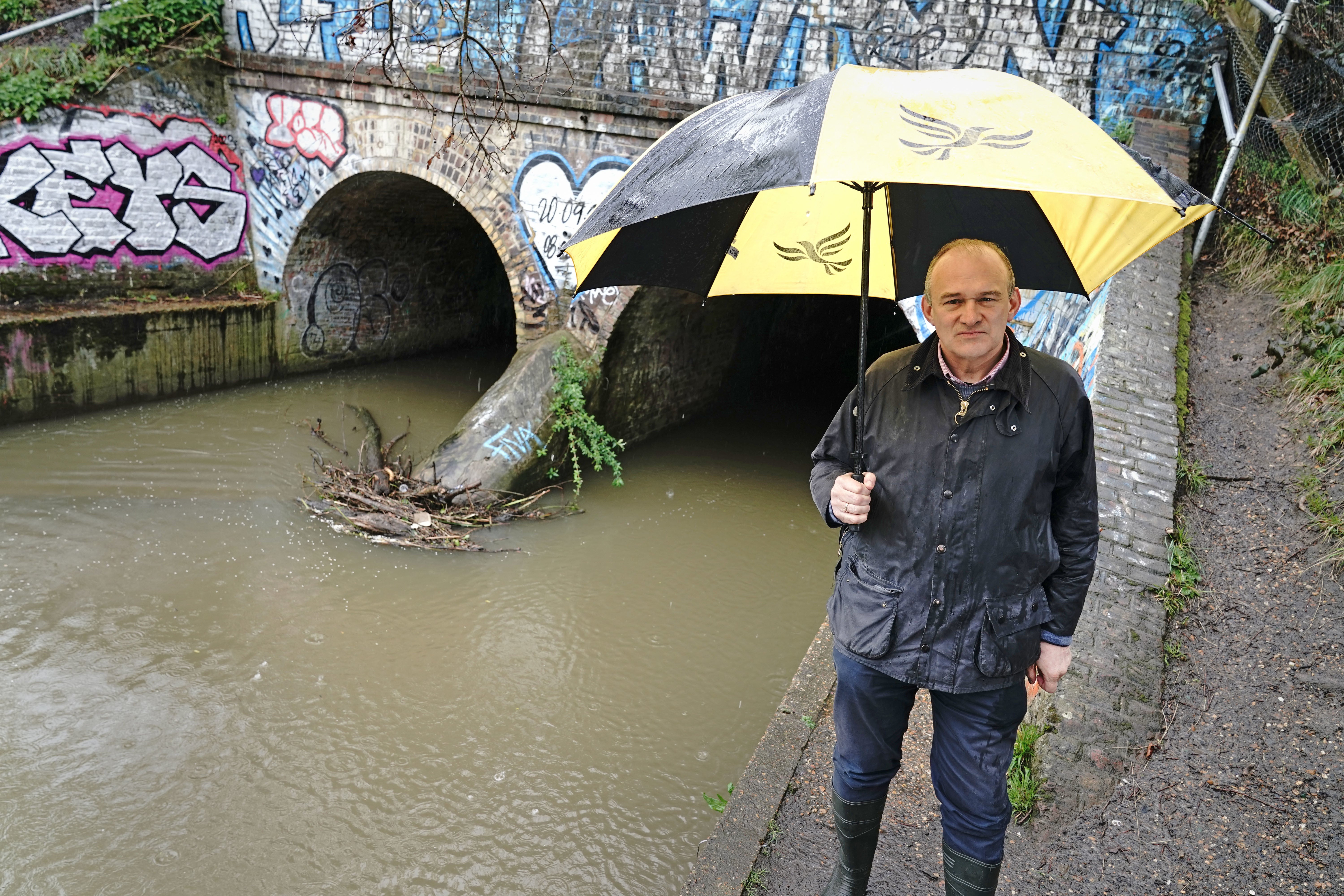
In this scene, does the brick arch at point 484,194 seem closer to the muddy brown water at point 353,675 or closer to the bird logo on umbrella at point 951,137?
the muddy brown water at point 353,675

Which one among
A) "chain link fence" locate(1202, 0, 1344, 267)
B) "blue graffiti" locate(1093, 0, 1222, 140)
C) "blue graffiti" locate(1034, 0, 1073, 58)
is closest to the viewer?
"chain link fence" locate(1202, 0, 1344, 267)

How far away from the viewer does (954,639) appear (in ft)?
7.56

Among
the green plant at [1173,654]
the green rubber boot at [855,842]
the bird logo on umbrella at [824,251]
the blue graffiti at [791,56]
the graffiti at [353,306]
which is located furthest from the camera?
the graffiti at [353,306]

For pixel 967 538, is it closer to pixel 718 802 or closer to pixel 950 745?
pixel 950 745

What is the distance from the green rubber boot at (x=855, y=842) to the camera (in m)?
2.59

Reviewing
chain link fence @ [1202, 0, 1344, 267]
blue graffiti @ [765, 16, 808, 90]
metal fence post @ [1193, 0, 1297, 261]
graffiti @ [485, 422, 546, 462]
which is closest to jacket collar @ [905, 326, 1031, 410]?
chain link fence @ [1202, 0, 1344, 267]

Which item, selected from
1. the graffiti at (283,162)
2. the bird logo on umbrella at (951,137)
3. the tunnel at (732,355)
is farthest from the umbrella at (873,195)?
the graffiti at (283,162)

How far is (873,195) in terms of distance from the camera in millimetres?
2600

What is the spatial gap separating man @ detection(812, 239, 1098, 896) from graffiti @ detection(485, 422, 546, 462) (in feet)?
20.5

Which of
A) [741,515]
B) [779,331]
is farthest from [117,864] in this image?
[779,331]

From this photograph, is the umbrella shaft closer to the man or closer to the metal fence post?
the man

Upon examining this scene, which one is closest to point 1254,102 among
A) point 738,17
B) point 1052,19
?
point 1052,19

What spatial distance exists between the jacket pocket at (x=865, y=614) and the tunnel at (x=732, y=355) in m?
5.67

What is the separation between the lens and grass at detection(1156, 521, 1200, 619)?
12.5 ft
